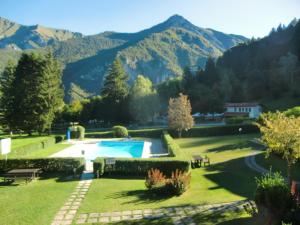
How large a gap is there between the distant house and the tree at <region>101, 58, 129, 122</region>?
24.9 metres

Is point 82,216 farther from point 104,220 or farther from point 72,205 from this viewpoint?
point 72,205

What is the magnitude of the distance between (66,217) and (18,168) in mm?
10308

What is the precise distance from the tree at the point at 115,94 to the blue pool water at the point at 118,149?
28469mm

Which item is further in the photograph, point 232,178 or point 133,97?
point 133,97

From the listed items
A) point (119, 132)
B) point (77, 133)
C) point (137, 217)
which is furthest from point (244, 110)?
point (137, 217)

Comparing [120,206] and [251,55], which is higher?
[251,55]

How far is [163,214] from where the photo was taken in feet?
35.2

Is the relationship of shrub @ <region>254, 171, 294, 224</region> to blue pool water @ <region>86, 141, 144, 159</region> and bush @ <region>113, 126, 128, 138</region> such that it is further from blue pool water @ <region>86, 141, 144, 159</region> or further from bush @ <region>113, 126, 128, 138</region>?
bush @ <region>113, 126, 128, 138</region>

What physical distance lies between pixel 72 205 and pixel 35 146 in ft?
67.5

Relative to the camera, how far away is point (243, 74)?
9719 centimetres

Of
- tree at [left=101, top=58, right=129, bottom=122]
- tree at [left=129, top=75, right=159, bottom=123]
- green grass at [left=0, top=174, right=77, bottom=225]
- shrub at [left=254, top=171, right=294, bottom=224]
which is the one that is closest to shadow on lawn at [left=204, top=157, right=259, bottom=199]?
shrub at [left=254, top=171, right=294, bottom=224]

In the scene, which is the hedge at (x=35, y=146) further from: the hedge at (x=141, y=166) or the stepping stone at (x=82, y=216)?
the stepping stone at (x=82, y=216)

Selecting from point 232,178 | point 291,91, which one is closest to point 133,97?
point 291,91

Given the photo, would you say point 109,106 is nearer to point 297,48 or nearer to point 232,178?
point 232,178
